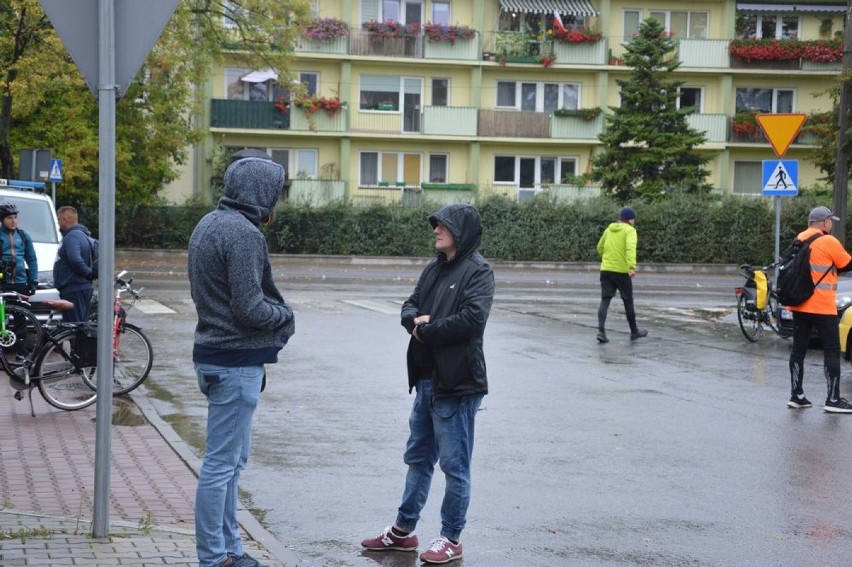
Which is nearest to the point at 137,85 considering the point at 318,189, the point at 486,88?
the point at 318,189

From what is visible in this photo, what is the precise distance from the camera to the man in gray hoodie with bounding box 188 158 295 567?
16.4ft

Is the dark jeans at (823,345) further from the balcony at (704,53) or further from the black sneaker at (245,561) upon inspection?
the balcony at (704,53)

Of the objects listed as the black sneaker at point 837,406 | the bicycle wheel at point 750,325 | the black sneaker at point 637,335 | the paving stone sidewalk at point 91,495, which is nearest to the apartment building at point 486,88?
the bicycle wheel at point 750,325

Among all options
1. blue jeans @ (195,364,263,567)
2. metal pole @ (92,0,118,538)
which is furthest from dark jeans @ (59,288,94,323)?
blue jeans @ (195,364,263,567)

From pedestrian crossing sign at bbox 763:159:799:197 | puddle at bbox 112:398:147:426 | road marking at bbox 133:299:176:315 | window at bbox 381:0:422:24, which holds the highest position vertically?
window at bbox 381:0:422:24

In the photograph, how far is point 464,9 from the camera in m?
49.4

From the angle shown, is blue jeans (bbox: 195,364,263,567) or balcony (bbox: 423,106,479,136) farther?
balcony (bbox: 423,106,479,136)

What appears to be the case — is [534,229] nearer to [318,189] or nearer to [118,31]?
[318,189]

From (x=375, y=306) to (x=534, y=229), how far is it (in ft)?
60.9

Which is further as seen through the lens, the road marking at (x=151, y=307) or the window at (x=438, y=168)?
the window at (x=438, y=168)

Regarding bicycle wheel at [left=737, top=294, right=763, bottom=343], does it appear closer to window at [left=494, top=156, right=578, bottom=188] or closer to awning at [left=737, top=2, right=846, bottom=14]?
window at [left=494, top=156, right=578, bottom=188]

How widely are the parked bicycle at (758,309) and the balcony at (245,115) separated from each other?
3167cm

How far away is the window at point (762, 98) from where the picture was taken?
52.1 m

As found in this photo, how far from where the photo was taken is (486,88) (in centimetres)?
4959
